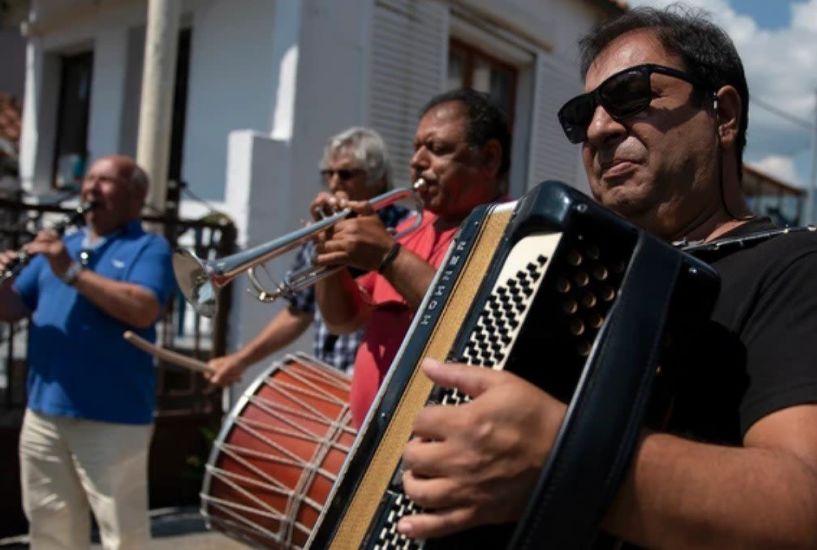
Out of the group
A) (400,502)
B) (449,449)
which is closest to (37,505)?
(400,502)

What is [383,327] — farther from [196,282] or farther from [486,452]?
[486,452]

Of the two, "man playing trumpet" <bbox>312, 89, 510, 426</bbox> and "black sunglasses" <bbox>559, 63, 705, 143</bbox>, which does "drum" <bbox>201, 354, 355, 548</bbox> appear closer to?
"man playing trumpet" <bbox>312, 89, 510, 426</bbox>

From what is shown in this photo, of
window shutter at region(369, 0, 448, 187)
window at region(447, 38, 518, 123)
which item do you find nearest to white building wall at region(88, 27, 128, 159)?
window shutter at region(369, 0, 448, 187)

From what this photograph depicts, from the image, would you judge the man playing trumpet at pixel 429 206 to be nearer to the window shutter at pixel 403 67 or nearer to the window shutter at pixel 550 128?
the window shutter at pixel 403 67

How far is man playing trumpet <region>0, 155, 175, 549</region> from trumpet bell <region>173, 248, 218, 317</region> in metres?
0.78

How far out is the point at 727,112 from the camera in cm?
153

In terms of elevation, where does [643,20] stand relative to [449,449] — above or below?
above

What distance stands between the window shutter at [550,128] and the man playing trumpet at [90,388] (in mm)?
5178

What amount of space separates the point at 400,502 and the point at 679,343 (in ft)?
1.48

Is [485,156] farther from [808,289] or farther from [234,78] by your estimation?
[234,78]

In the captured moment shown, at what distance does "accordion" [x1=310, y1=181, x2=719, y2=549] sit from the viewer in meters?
1.09

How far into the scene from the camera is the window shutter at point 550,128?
27.4 feet

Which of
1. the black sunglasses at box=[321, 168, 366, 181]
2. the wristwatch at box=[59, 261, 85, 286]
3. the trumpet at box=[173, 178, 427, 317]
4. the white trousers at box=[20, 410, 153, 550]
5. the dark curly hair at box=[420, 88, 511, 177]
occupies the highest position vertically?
the dark curly hair at box=[420, 88, 511, 177]

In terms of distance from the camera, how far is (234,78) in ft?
20.5
